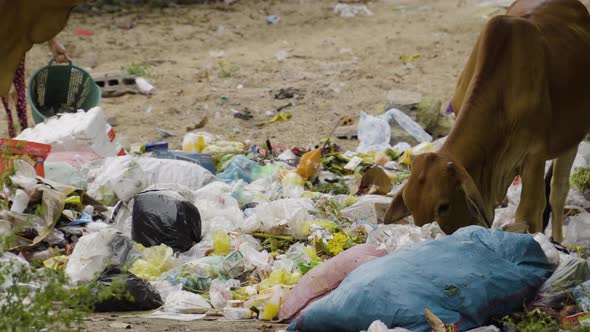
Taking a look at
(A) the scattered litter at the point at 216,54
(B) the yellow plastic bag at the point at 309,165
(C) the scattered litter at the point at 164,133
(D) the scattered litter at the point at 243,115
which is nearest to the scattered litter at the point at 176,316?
(B) the yellow plastic bag at the point at 309,165

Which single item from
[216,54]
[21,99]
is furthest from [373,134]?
[216,54]

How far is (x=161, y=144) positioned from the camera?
786 centimetres

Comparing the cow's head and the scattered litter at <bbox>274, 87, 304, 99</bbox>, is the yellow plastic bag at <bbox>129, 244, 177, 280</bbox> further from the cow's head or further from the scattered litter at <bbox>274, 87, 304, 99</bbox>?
the scattered litter at <bbox>274, 87, 304, 99</bbox>

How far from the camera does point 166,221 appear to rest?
5.89 metres

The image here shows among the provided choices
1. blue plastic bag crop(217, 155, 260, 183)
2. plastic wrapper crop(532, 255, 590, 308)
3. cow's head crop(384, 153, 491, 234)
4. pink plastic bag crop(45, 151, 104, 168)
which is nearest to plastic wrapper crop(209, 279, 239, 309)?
cow's head crop(384, 153, 491, 234)

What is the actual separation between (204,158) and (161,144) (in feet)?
1.59

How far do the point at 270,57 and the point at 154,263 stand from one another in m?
6.27

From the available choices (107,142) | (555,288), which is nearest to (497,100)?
(555,288)

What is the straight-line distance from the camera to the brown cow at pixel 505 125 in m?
5.21

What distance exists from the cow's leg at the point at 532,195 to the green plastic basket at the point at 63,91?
13.0 ft

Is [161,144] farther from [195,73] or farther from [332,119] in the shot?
[195,73]

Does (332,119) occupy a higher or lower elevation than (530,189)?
lower

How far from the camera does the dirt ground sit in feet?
A: 31.7

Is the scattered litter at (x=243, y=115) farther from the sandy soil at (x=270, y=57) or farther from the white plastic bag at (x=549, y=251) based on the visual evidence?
the white plastic bag at (x=549, y=251)
